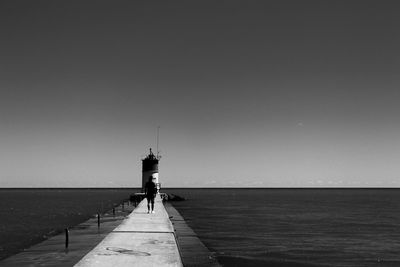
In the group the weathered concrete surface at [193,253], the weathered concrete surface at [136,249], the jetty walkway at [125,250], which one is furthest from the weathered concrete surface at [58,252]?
the weathered concrete surface at [193,253]

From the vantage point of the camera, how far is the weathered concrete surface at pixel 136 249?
39.8 feet

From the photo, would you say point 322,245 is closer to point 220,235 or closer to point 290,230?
point 220,235

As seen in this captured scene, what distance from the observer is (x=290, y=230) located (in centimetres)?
4119

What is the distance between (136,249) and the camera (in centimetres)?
1444

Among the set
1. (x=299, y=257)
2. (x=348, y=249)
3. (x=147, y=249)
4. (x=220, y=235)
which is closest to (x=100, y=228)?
(x=220, y=235)

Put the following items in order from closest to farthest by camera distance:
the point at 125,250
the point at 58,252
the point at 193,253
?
1. the point at 125,250
2. the point at 58,252
3. the point at 193,253

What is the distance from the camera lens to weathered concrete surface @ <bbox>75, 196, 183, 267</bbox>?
1212cm

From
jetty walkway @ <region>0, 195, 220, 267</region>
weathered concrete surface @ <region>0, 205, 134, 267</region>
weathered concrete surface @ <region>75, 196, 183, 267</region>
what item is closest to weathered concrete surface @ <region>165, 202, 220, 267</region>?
jetty walkway @ <region>0, 195, 220, 267</region>

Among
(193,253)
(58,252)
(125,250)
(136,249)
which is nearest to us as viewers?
(125,250)

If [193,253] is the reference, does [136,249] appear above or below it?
above

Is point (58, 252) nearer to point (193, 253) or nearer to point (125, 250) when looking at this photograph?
point (193, 253)

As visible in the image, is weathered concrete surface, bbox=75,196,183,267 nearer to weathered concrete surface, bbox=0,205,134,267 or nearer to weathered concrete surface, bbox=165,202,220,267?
weathered concrete surface, bbox=165,202,220,267

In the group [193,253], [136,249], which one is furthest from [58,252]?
[136,249]

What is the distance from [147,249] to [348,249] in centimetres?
1815
